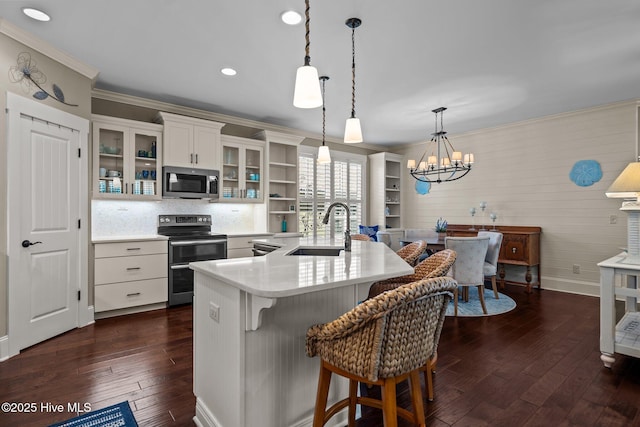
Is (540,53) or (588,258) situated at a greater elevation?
(540,53)

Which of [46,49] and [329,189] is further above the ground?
[46,49]

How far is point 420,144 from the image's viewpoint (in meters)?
7.07

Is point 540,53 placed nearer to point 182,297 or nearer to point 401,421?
point 401,421

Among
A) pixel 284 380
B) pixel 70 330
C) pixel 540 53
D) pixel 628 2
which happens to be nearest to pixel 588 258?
pixel 540 53

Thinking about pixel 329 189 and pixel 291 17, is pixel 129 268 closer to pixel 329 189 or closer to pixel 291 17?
pixel 291 17

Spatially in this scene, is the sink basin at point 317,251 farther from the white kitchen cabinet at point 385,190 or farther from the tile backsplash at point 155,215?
the white kitchen cabinet at point 385,190

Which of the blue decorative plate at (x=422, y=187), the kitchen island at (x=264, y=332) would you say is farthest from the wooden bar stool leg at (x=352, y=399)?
the blue decorative plate at (x=422, y=187)

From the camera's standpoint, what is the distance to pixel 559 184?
17.0ft

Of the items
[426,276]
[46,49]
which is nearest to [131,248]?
[46,49]

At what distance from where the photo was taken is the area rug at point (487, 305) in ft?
13.2

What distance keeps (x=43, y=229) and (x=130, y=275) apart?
42.2 inches

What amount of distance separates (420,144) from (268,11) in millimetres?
5123

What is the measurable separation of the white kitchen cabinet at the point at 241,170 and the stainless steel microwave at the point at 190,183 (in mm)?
178

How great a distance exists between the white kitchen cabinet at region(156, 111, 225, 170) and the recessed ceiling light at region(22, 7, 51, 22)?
66.8 inches
